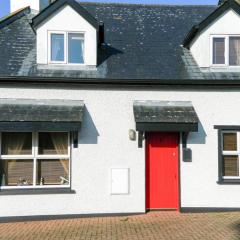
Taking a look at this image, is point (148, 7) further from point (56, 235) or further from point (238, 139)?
point (56, 235)

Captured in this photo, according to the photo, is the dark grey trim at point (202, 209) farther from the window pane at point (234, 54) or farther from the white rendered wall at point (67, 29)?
the white rendered wall at point (67, 29)

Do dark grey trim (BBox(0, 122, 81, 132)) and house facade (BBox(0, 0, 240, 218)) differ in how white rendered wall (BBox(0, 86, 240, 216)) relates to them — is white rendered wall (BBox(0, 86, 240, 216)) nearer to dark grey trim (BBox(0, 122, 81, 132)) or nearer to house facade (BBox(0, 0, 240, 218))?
house facade (BBox(0, 0, 240, 218))

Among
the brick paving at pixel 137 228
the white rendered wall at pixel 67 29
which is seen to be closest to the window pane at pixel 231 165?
the brick paving at pixel 137 228

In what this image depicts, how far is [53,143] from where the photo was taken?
38.0 ft

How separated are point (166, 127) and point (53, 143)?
3292 millimetres

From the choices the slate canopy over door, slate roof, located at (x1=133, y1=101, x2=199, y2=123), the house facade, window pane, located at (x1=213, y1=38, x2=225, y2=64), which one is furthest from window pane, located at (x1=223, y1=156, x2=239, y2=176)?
window pane, located at (x1=213, y1=38, x2=225, y2=64)

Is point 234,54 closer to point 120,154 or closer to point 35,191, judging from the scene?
point 120,154

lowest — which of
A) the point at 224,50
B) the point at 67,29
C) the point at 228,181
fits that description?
the point at 228,181

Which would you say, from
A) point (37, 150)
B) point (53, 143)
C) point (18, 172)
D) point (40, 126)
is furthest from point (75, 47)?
point (18, 172)

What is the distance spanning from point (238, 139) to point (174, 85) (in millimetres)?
2490

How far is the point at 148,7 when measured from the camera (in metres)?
15.7

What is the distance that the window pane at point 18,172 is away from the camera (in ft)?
37.5

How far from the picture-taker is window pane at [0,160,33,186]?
1144 cm

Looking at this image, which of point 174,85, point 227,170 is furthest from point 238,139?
point 174,85
